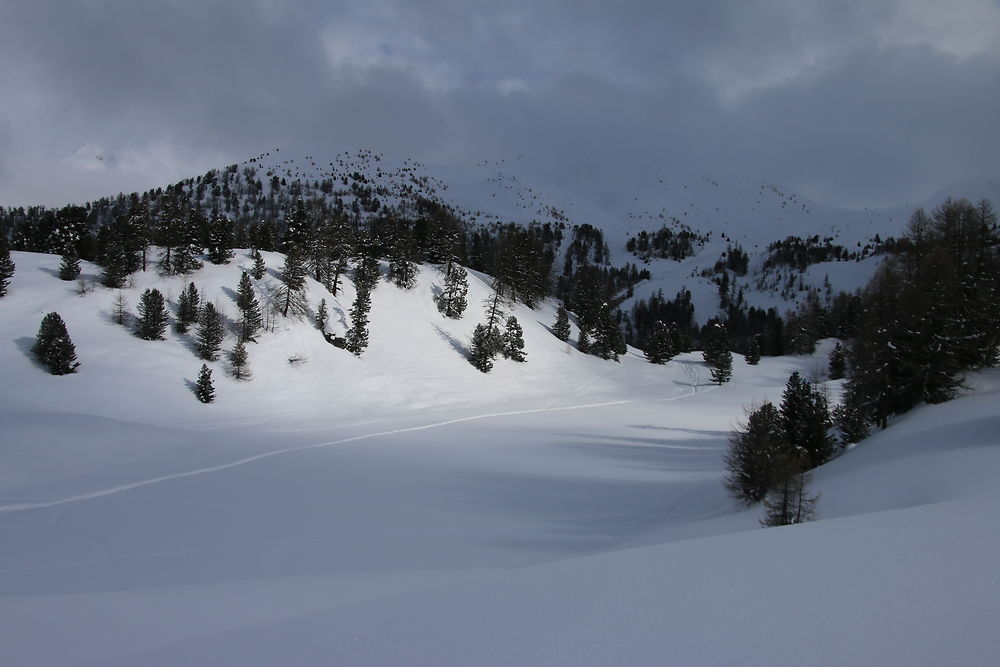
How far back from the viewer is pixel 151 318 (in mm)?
34938

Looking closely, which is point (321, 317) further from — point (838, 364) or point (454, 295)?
point (838, 364)

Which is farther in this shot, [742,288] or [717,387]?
[742,288]

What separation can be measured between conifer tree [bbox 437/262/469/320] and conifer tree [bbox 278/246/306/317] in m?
17.7

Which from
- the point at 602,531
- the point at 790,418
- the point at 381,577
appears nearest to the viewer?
the point at 381,577

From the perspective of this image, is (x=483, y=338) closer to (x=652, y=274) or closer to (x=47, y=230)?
(x=47, y=230)

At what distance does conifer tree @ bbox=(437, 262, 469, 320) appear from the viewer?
190 feet

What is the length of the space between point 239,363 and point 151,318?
712cm

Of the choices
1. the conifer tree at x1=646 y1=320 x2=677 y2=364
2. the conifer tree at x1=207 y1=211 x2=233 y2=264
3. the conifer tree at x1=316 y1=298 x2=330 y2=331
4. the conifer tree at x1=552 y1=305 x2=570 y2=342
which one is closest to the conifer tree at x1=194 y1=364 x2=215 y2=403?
the conifer tree at x1=316 y1=298 x2=330 y2=331

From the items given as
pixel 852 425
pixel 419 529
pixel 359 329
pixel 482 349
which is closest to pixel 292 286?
pixel 359 329

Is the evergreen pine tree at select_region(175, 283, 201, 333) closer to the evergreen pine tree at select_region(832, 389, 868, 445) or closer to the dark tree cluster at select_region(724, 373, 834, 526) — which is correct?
the dark tree cluster at select_region(724, 373, 834, 526)

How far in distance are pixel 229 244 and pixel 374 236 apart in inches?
652

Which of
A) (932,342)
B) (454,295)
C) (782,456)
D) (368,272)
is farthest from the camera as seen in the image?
(454,295)

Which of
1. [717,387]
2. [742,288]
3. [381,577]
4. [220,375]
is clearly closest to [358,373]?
[220,375]

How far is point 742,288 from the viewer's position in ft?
591
